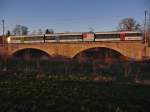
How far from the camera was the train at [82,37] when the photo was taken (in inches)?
Result: 1731

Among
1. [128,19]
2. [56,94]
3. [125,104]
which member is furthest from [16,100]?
[128,19]

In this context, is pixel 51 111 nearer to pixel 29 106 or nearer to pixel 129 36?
pixel 29 106

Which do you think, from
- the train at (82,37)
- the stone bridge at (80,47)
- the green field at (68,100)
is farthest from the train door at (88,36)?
the green field at (68,100)

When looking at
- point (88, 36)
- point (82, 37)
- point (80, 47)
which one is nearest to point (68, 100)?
point (80, 47)

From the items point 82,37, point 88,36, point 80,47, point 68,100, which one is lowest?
point 68,100

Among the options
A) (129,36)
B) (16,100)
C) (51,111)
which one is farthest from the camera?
(129,36)

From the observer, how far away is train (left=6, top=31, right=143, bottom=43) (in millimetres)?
43969

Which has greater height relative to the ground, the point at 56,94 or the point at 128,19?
the point at 128,19

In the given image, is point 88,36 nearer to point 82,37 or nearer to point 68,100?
point 82,37

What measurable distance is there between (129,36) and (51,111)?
119 feet

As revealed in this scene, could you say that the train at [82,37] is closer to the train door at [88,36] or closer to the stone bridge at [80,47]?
the train door at [88,36]

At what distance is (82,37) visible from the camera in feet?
160

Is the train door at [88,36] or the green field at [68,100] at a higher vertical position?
the train door at [88,36]

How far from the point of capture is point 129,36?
A: 4416 centimetres
